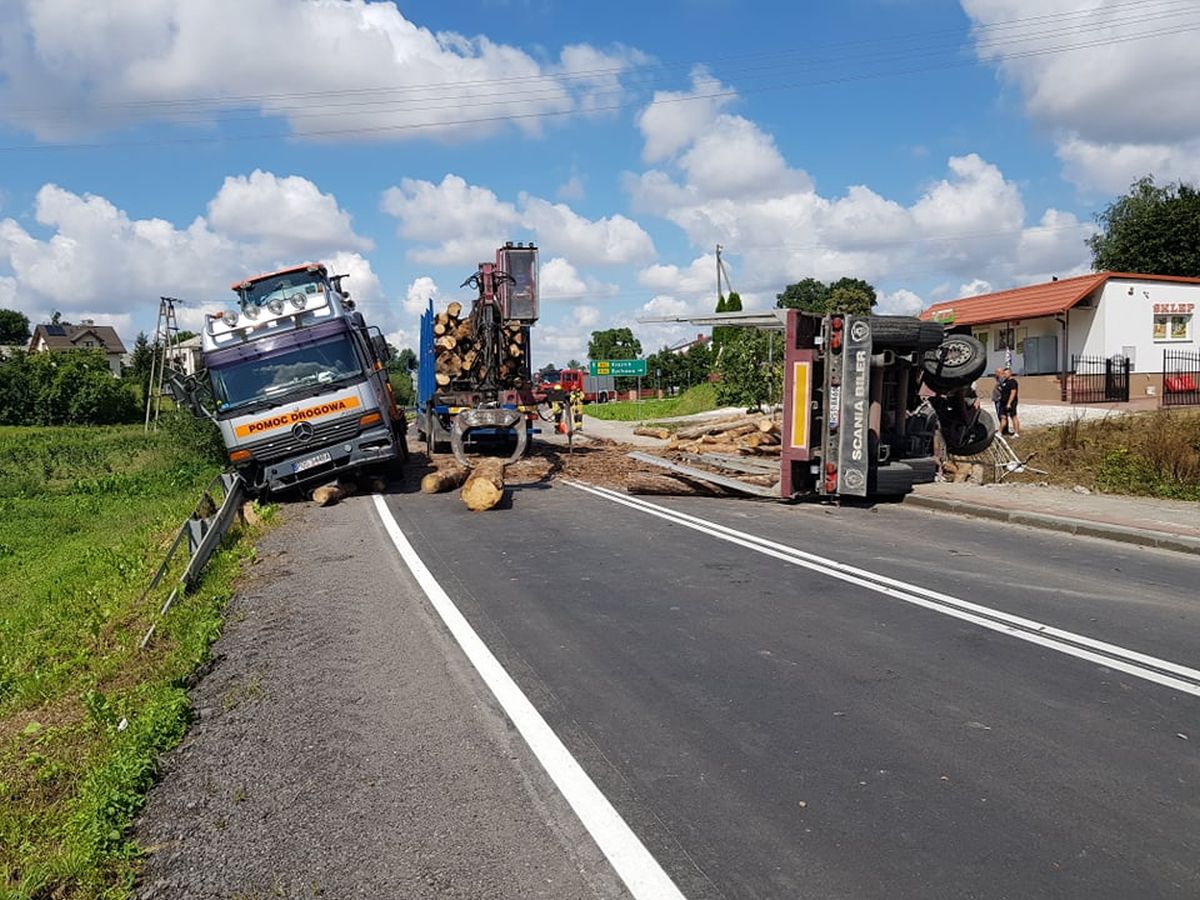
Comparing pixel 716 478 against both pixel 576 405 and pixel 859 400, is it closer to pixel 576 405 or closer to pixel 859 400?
pixel 859 400

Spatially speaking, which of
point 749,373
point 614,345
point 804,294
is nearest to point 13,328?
point 614,345

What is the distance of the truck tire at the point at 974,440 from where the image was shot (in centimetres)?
1503

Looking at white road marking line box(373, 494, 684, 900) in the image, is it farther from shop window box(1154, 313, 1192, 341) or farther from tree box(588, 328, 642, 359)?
tree box(588, 328, 642, 359)

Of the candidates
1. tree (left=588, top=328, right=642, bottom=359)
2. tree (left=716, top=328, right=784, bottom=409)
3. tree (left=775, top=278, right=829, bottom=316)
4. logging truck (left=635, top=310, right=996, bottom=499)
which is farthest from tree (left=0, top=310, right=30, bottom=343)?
logging truck (left=635, top=310, right=996, bottom=499)

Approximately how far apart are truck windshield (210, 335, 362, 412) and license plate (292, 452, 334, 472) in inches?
40.1

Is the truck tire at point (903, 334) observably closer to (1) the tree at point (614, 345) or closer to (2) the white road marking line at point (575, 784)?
(2) the white road marking line at point (575, 784)

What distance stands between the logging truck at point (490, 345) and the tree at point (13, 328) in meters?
132

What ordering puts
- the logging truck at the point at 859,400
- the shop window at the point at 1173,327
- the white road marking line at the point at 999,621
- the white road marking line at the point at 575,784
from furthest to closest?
1. the shop window at the point at 1173,327
2. the logging truck at the point at 859,400
3. the white road marking line at the point at 999,621
4. the white road marking line at the point at 575,784

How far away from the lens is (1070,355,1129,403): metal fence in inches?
1055

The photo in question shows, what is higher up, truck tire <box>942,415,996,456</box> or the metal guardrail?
truck tire <box>942,415,996,456</box>

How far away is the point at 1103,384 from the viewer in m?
27.7

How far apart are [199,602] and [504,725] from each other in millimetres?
4275

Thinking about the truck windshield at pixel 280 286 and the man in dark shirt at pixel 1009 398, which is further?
the man in dark shirt at pixel 1009 398

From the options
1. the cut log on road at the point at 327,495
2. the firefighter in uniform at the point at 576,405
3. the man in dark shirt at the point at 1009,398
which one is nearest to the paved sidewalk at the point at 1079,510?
the man in dark shirt at the point at 1009,398
